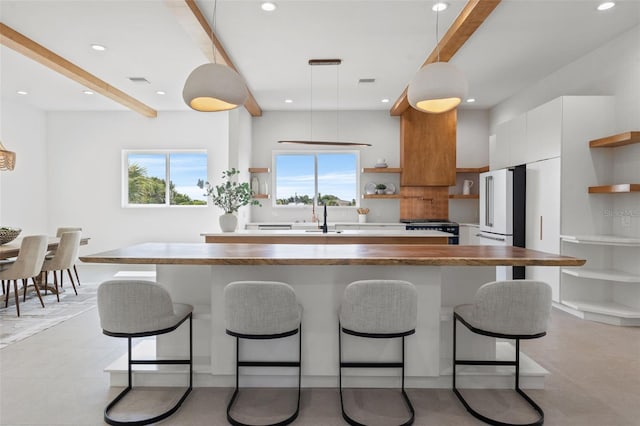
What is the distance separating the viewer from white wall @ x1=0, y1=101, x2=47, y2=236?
256 inches

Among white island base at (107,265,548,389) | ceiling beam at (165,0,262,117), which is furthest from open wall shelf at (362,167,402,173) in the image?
white island base at (107,265,548,389)

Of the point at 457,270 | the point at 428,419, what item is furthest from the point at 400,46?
the point at 428,419

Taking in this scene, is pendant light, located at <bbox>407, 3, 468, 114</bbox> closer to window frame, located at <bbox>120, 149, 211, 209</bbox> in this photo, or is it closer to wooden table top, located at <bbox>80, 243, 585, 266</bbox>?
wooden table top, located at <bbox>80, 243, 585, 266</bbox>

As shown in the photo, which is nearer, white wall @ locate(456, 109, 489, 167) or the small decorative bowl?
the small decorative bowl

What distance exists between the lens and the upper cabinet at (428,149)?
6.65 metres

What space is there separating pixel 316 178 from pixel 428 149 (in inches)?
83.6

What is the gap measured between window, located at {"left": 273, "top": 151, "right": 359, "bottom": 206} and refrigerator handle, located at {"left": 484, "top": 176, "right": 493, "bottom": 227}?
95.7 inches

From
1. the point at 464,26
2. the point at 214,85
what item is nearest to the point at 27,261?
the point at 214,85

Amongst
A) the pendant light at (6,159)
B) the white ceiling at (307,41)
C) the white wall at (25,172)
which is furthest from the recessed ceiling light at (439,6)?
the white wall at (25,172)

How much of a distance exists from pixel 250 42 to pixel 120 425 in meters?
3.73

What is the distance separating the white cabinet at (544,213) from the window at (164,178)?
18.5ft

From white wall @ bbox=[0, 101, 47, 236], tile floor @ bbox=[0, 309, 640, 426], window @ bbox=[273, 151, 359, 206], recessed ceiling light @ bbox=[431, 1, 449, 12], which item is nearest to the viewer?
tile floor @ bbox=[0, 309, 640, 426]

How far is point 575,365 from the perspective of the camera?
9.37 feet

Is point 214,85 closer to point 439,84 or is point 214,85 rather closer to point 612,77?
point 439,84
